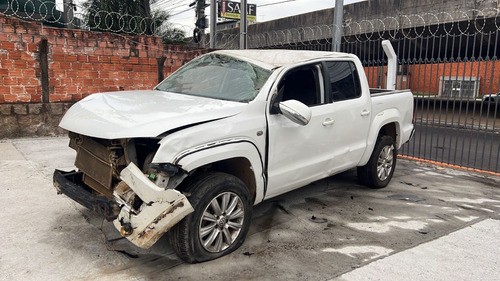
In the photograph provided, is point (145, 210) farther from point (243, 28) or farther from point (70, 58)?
point (243, 28)

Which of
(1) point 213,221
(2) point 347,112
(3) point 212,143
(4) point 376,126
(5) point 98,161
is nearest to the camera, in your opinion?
(3) point 212,143

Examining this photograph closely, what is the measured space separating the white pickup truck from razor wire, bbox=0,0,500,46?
4.86 m

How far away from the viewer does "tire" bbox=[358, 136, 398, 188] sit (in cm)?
577

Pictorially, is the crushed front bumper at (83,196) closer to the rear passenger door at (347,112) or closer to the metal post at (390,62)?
the rear passenger door at (347,112)

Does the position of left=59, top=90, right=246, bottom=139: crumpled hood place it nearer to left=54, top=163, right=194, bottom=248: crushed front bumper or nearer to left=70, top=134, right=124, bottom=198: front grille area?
left=70, top=134, right=124, bottom=198: front grille area

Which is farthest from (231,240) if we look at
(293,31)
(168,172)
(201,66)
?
(293,31)

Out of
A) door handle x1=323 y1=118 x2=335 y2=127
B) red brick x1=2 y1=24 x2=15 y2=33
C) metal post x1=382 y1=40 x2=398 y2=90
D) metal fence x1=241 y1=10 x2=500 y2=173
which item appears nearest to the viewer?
door handle x1=323 y1=118 x2=335 y2=127

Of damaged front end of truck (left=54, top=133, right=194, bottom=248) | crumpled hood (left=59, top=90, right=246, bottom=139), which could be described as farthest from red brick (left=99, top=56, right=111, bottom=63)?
damaged front end of truck (left=54, top=133, right=194, bottom=248)

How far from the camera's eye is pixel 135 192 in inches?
125

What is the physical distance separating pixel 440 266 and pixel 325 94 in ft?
6.94

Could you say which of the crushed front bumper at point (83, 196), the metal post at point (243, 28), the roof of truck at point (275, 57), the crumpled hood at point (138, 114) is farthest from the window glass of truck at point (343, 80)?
the metal post at point (243, 28)

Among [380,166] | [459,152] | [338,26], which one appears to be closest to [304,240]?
[380,166]

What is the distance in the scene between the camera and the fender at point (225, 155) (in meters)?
3.25

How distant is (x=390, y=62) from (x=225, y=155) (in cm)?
532
